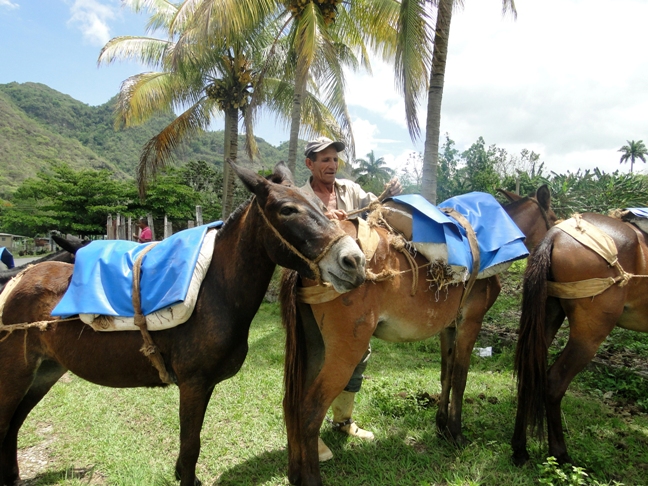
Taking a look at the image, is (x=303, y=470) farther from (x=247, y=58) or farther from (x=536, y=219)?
(x=247, y=58)

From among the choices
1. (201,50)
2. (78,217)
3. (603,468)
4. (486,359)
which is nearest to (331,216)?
(603,468)

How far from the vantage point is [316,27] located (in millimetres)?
7961

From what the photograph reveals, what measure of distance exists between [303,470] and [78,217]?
27985 millimetres

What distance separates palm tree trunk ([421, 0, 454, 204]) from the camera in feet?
21.3

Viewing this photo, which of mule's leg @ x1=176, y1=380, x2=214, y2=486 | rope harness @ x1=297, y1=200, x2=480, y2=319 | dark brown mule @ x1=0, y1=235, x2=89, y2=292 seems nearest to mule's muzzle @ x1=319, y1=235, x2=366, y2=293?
rope harness @ x1=297, y1=200, x2=480, y2=319

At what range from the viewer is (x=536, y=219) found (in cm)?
373

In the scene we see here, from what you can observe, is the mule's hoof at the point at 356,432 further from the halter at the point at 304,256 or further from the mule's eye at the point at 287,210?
the mule's eye at the point at 287,210

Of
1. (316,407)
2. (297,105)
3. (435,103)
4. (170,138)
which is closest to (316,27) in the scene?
(297,105)

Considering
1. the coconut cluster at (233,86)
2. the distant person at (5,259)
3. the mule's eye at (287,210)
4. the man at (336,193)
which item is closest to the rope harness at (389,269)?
the man at (336,193)

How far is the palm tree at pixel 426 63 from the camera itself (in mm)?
6516

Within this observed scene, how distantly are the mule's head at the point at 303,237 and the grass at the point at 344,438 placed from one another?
172cm

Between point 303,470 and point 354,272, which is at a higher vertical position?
point 354,272

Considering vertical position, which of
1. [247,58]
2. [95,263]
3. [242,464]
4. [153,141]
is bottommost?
[242,464]

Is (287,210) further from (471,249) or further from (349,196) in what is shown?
(471,249)
